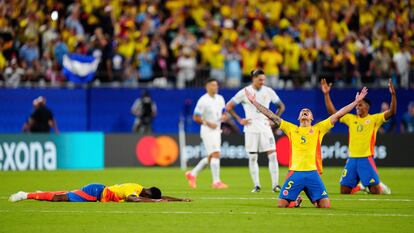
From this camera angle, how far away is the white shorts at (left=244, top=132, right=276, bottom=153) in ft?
67.9

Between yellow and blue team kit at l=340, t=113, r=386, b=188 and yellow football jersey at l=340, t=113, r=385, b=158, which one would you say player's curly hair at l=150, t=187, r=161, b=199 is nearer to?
yellow and blue team kit at l=340, t=113, r=386, b=188

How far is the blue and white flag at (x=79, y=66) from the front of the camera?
31219mm

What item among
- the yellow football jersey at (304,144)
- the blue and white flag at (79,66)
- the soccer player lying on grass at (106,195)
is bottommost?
the soccer player lying on grass at (106,195)

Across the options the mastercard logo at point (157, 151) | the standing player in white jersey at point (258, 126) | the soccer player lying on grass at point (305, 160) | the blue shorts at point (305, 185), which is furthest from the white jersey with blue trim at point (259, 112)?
the mastercard logo at point (157, 151)

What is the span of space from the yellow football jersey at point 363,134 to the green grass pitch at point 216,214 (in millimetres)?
1023

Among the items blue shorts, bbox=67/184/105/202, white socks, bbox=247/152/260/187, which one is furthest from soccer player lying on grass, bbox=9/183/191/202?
white socks, bbox=247/152/260/187

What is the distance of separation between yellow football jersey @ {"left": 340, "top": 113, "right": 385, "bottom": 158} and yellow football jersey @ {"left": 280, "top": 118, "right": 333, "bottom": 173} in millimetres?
4389

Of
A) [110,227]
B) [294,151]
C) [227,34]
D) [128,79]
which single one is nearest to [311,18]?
[227,34]

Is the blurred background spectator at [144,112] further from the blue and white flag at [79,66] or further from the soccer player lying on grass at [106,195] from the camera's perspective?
the soccer player lying on grass at [106,195]

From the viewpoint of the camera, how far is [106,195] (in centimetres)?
1648

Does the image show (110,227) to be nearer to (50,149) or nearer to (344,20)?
(50,149)

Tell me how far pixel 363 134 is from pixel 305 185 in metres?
4.96

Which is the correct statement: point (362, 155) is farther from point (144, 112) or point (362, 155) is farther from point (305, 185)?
point (144, 112)

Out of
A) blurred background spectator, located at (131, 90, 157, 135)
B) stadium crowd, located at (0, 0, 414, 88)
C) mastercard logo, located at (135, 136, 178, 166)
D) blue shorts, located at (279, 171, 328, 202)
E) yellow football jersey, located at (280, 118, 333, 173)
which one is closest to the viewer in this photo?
blue shorts, located at (279, 171, 328, 202)
